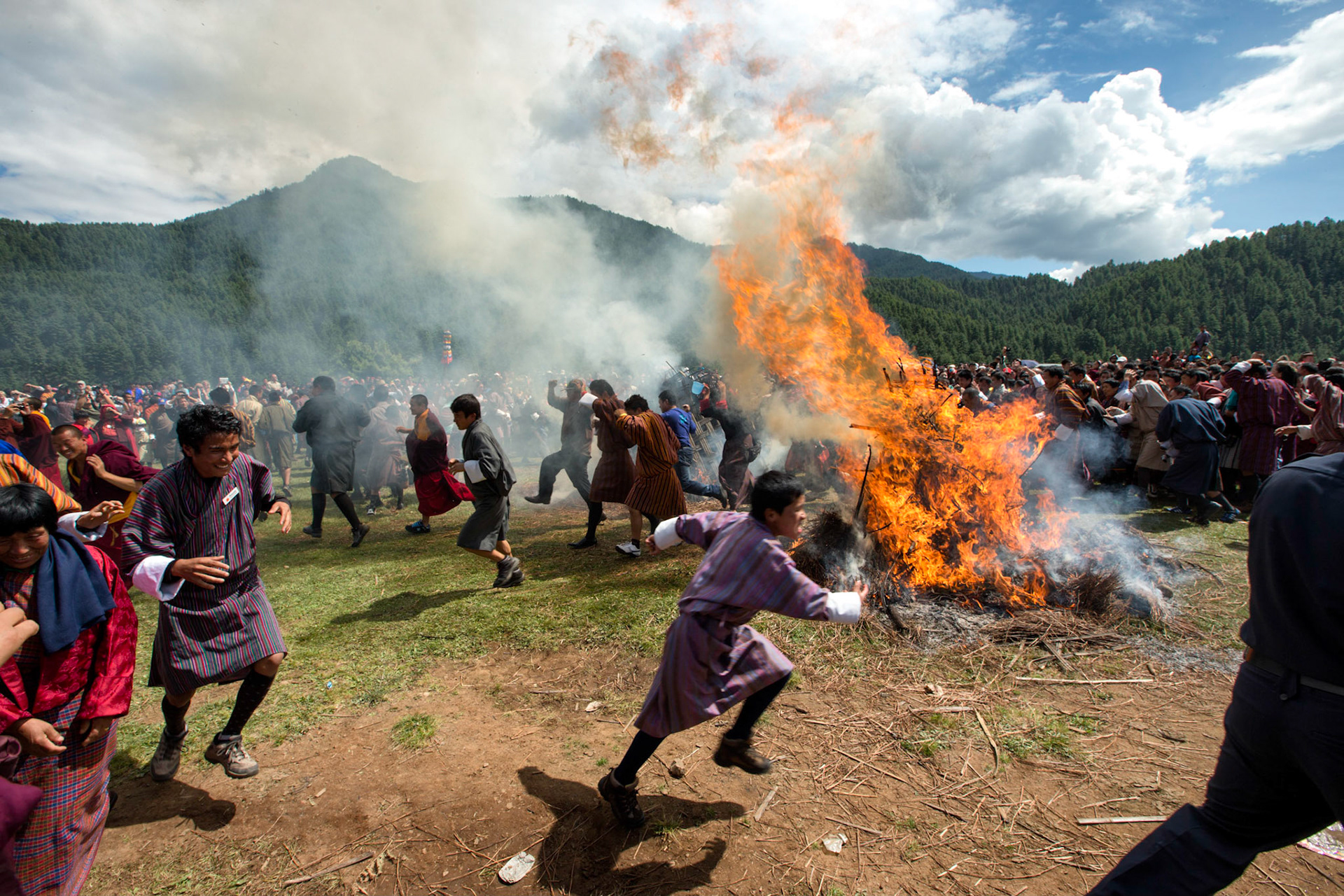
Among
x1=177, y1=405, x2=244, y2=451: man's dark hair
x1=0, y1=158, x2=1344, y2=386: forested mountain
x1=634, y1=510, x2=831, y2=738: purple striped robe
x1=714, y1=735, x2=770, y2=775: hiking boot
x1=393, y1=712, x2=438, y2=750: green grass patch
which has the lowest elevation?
x1=393, y1=712, x2=438, y2=750: green grass patch

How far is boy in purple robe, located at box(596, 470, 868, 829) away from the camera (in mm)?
2580

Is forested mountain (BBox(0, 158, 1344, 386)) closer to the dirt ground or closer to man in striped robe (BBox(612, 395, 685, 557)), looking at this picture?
man in striped robe (BBox(612, 395, 685, 557))

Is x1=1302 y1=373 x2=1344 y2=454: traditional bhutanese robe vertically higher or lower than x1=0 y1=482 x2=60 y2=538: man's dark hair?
higher

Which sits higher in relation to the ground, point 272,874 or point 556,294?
point 556,294

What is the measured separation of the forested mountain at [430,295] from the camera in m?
38.2

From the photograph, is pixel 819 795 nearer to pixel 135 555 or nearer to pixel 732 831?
pixel 732 831

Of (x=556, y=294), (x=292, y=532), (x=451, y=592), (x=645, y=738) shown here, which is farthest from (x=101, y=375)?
(x=645, y=738)

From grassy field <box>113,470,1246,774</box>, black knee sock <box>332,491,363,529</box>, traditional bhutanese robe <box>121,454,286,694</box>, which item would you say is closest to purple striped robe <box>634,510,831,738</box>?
grassy field <box>113,470,1246,774</box>

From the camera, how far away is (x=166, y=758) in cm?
344

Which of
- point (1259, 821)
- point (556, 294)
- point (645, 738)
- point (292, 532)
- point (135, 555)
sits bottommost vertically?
point (292, 532)

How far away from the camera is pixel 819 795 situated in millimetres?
3240

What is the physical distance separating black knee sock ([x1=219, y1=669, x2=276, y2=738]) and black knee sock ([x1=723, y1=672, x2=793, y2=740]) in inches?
102

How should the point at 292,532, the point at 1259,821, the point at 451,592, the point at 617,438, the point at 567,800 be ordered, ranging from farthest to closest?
the point at 292,532 → the point at 617,438 → the point at 451,592 → the point at 567,800 → the point at 1259,821

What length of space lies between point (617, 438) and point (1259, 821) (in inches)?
252
